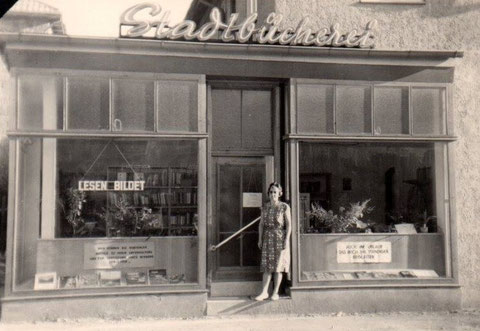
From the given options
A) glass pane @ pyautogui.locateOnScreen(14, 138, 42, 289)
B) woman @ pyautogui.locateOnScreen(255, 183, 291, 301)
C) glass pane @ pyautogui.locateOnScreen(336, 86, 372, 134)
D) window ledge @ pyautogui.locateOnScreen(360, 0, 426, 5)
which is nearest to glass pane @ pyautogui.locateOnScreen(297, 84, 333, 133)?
glass pane @ pyautogui.locateOnScreen(336, 86, 372, 134)

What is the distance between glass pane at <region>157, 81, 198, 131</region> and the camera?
29.7ft

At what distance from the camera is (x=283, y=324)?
27.3 ft

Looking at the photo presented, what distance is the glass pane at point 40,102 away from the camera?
8.59m

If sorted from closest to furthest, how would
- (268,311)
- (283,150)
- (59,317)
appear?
(59,317) < (268,311) < (283,150)

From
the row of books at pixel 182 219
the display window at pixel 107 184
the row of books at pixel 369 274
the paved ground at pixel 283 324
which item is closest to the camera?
the paved ground at pixel 283 324

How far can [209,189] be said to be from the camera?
30.7 ft

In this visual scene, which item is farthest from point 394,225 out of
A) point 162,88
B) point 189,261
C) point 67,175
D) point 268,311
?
point 67,175

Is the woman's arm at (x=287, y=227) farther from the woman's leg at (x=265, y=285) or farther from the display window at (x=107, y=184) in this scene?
the display window at (x=107, y=184)

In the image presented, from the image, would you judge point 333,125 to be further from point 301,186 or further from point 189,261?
point 189,261

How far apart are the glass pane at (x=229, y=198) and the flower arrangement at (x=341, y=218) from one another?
1234 mm

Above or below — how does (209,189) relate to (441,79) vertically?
below

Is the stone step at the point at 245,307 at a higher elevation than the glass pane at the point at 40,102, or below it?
below

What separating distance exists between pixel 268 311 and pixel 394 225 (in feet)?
8.66

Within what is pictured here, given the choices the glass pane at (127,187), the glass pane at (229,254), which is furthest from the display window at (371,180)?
the glass pane at (127,187)
